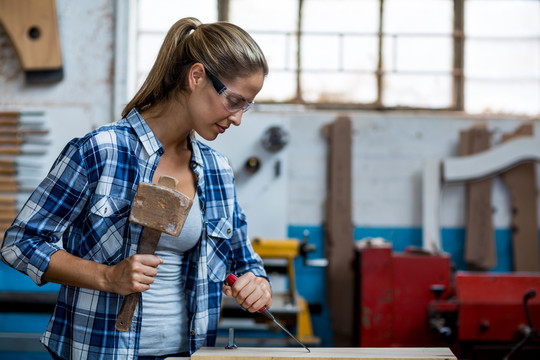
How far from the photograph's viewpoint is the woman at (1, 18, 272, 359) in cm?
97

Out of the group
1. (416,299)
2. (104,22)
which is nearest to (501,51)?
(416,299)

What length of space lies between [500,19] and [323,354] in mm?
3091

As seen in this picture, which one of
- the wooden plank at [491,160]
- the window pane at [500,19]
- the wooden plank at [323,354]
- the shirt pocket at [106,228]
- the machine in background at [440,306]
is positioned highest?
the window pane at [500,19]

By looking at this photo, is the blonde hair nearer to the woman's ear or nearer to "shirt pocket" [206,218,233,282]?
the woman's ear

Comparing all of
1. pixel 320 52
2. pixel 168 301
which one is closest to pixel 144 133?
pixel 168 301

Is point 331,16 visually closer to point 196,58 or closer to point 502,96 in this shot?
point 502,96

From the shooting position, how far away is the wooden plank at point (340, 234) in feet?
9.93

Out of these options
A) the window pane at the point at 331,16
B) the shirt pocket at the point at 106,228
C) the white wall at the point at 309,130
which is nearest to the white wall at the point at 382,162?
the white wall at the point at 309,130

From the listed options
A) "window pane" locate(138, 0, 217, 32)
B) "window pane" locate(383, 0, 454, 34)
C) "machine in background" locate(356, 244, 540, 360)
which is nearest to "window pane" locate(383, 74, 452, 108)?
"window pane" locate(383, 0, 454, 34)

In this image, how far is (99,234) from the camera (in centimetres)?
103

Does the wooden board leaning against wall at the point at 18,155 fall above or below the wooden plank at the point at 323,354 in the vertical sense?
above

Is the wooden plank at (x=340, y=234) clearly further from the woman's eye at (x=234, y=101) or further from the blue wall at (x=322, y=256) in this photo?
the woman's eye at (x=234, y=101)

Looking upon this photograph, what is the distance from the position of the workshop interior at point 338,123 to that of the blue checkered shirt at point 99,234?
1682 mm

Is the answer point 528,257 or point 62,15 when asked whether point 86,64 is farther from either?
point 528,257
